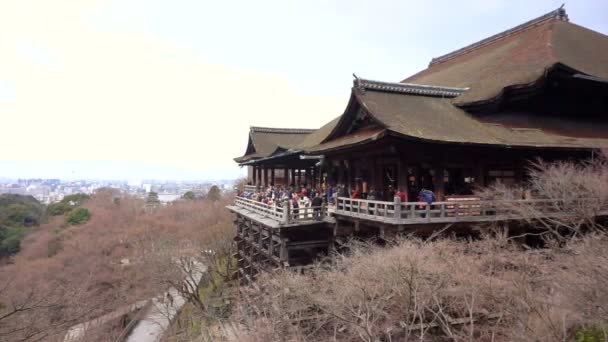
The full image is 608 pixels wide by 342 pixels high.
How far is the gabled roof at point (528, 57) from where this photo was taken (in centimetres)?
1534

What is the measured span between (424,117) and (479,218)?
3944 mm

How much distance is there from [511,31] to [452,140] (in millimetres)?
15283

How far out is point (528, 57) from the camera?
16.9 m

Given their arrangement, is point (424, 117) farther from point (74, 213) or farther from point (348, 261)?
point (74, 213)

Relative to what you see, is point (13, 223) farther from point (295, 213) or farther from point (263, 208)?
point (295, 213)

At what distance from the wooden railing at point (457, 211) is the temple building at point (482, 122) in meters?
1.29

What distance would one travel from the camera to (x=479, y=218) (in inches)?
430

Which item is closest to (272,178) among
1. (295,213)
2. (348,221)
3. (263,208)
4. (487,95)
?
(263,208)

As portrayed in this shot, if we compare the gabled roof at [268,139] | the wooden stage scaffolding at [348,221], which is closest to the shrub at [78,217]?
the gabled roof at [268,139]

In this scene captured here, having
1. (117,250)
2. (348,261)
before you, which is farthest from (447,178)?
(117,250)

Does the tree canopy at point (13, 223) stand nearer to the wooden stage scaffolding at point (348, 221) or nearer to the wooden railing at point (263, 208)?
the wooden railing at point (263, 208)

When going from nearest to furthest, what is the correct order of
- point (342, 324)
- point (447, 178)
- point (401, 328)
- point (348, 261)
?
point (401, 328) < point (342, 324) < point (348, 261) < point (447, 178)

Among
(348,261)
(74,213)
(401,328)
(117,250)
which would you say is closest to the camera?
(401,328)

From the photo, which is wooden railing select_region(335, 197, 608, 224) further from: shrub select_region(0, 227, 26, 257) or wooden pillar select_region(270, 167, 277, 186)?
shrub select_region(0, 227, 26, 257)
